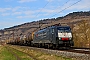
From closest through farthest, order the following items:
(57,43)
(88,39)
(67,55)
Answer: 1. (67,55)
2. (57,43)
3. (88,39)

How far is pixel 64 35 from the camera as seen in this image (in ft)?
109

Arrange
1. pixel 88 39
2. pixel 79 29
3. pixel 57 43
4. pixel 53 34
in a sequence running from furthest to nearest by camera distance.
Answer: pixel 79 29 → pixel 88 39 → pixel 53 34 → pixel 57 43

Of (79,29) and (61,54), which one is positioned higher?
(79,29)

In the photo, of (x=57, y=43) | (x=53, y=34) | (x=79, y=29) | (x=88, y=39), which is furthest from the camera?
(x=79, y=29)

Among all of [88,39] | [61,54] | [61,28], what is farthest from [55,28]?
[88,39]

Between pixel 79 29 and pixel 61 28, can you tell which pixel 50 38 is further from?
pixel 79 29

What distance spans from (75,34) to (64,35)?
2288 centimetres

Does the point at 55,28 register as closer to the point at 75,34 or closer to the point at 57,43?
the point at 57,43

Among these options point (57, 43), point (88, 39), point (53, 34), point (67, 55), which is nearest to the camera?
point (67, 55)

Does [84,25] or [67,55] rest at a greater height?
[84,25]

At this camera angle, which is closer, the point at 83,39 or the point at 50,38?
the point at 50,38

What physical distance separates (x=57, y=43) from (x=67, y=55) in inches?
307

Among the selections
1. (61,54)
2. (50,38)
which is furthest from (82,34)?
(61,54)

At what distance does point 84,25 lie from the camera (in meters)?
52.8
